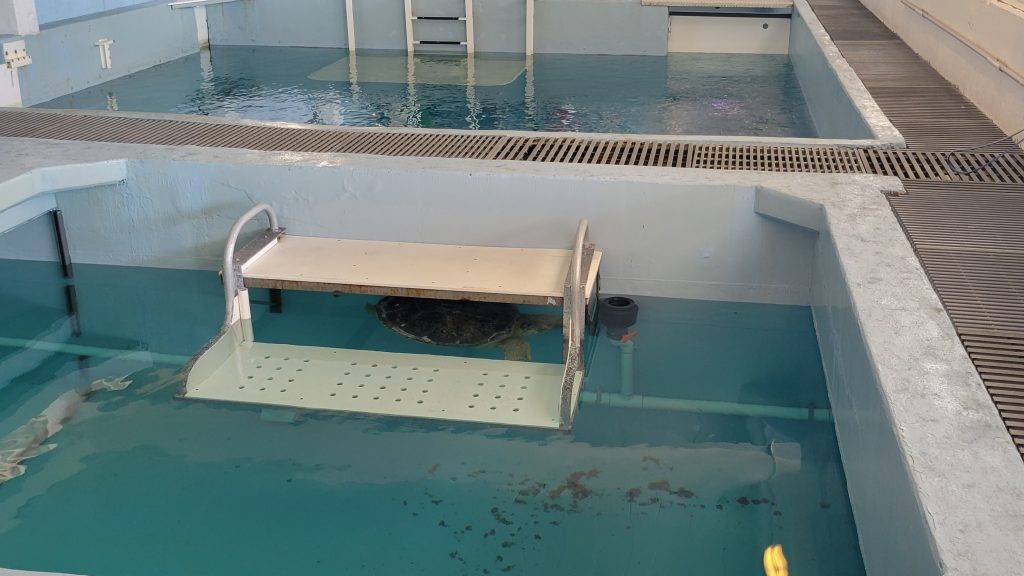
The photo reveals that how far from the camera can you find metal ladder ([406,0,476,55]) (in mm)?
10031

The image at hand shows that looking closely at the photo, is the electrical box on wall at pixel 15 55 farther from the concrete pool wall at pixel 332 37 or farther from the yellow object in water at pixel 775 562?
the yellow object in water at pixel 775 562

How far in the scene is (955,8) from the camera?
5770 millimetres

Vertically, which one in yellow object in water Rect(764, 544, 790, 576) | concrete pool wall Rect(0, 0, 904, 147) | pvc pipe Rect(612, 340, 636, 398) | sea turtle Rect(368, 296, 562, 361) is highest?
concrete pool wall Rect(0, 0, 904, 147)

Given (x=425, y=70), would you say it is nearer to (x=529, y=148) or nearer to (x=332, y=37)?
(x=332, y=37)

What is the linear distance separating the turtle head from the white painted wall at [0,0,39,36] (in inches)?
200

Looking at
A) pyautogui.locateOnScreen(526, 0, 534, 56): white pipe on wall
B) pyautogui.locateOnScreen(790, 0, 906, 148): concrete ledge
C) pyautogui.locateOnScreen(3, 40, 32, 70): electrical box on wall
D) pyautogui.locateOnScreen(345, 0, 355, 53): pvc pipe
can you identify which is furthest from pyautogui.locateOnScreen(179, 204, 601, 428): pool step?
pyautogui.locateOnScreen(345, 0, 355, 53): pvc pipe

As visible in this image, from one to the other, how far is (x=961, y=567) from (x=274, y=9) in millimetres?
10195

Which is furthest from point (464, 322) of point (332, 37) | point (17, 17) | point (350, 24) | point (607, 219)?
point (332, 37)

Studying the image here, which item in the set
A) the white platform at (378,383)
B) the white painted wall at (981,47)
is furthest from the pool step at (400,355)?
the white painted wall at (981,47)

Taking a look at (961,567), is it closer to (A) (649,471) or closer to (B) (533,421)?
(A) (649,471)

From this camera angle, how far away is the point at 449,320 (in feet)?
12.9

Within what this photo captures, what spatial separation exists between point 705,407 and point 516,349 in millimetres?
823

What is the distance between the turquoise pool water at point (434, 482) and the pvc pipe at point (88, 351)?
18 millimetres

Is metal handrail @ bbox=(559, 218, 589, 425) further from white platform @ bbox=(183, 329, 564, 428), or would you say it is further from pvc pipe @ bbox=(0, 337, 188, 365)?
pvc pipe @ bbox=(0, 337, 188, 365)
